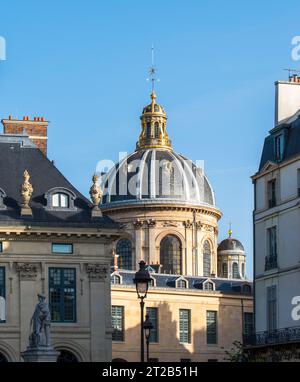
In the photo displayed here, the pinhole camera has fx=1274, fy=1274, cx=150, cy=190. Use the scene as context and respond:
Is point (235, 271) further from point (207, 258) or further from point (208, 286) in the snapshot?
point (208, 286)

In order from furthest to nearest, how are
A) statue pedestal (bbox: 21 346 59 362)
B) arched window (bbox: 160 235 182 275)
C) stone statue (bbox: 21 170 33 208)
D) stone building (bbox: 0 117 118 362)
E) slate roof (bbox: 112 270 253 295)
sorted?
1. arched window (bbox: 160 235 182 275)
2. slate roof (bbox: 112 270 253 295)
3. stone statue (bbox: 21 170 33 208)
4. stone building (bbox: 0 117 118 362)
5. statue pedestal (bbox: 21 346 59 362)

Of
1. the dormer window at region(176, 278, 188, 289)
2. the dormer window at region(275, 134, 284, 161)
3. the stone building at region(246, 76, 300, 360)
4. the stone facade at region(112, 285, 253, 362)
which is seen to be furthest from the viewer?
the dormer window at region(176, 278, 188, 289)

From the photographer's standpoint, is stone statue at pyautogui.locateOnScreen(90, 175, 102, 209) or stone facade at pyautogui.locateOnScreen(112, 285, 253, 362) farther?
stone facade at pyautogui.locateOnScreen(112, 285, 253, 362)

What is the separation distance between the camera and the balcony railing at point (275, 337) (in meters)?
51.2

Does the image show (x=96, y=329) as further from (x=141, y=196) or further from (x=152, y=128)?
(x=152, y=128)

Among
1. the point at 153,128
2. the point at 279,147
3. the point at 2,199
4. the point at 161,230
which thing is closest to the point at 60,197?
the point at 2,199

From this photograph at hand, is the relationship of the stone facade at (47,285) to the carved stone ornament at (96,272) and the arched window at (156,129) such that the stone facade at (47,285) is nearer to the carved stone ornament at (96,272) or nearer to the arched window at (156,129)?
the carved stone ornament at (96,272)

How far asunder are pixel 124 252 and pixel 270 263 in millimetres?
63946

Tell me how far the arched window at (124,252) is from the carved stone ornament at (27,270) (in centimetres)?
5992

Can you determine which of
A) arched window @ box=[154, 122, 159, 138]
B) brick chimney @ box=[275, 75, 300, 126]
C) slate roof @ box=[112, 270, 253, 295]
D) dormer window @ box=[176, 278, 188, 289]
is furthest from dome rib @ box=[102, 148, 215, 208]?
brick chimney @ box=[275, 75, 300, 126]

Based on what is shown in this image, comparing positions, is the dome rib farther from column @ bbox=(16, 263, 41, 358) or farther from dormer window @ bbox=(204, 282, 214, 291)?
column @ bbox=(16, 263, 41, 358)

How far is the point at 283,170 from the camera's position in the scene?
2167 inches

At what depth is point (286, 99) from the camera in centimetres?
5866

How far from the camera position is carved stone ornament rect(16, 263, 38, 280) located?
5772 cm
